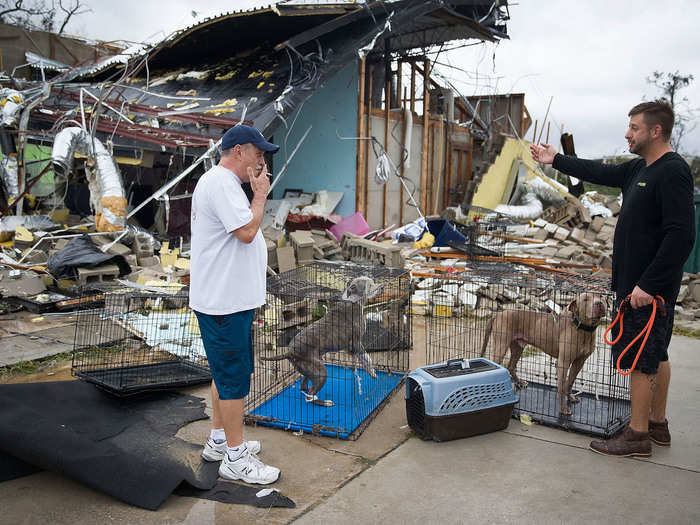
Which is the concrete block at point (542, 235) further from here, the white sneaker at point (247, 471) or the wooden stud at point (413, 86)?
the white sneaker at point (247, 471)

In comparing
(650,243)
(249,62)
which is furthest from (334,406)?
(249,62)

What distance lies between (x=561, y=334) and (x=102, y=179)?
22.9ft

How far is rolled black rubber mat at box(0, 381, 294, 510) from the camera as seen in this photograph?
9.23 feet

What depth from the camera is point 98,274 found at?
23.6ft

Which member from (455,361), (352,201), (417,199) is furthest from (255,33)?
(455,361)

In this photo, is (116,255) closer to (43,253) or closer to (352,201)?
(43,253)

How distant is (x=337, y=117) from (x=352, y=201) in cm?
205

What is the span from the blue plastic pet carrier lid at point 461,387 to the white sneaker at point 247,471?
1.13 metres

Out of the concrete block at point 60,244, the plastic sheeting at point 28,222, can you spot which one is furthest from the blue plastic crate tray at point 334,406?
the plastic sheeting at point 28,222

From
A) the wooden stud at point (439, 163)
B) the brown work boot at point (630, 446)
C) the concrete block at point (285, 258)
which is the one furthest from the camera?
the wooden stud at point (439, 163)

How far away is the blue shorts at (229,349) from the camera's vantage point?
9.79ft

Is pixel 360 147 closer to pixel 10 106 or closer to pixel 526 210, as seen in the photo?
pixel 526 210

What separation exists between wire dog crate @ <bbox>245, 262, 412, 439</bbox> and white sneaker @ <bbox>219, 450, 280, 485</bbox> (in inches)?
26.7

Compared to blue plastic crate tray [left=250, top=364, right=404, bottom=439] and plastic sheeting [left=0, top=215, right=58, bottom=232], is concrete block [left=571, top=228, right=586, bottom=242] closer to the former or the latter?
blue plastic crate tray [left=250, top=364, right=404, bottom=439]
